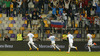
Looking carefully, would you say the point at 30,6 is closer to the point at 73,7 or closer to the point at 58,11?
the point at 58,11

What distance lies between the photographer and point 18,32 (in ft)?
74.5

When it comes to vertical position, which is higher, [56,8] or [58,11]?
[56,8]

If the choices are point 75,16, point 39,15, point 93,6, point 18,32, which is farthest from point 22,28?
point 93,6

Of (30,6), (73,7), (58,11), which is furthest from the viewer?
(30,6)

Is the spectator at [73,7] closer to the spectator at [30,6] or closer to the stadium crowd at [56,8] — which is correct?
the stadium crowd at [56,8]

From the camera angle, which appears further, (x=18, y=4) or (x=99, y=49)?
(x=18, y=4)

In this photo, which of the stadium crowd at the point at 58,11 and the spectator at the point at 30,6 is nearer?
the stadium crowd at the point at 58,11

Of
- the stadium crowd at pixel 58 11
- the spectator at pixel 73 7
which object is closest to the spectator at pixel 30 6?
the stadium crowd at pixel 58 11

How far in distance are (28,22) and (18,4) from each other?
2674mm

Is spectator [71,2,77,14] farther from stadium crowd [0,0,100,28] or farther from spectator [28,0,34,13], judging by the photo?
spectator [28,0,34,13]

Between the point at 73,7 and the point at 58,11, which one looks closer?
the point at 58,11

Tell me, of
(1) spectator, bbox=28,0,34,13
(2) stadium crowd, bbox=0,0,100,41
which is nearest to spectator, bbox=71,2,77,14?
(2) stadium crowd, bbox=0,0,100,41

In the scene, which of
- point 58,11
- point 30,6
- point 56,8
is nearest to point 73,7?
point 58,11

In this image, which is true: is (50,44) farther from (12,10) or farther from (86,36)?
(12,10)
